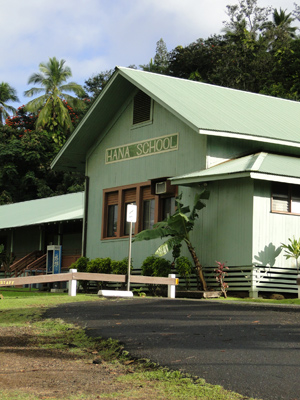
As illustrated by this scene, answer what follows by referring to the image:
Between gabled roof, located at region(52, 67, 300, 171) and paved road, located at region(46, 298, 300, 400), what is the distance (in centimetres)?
739

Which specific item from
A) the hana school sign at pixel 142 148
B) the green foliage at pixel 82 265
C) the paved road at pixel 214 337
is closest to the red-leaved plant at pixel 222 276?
the paved road at pixel 214 337

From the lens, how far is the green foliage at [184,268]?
20781 millimetres

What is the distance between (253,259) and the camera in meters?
19.5

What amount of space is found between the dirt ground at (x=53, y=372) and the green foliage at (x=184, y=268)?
10.5 m

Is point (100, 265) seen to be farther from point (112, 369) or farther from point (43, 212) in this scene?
point (112, 369)

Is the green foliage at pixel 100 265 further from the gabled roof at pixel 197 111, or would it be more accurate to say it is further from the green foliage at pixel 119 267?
the gabled roof at pixel 197 111

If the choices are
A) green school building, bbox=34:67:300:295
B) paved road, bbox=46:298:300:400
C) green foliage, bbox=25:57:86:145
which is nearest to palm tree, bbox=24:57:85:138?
green foliage, bbox=25:57:86:145

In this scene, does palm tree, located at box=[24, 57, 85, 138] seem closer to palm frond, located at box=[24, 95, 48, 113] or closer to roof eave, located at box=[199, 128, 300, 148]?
palm frond, located at box=[24, 95, 48, 113]

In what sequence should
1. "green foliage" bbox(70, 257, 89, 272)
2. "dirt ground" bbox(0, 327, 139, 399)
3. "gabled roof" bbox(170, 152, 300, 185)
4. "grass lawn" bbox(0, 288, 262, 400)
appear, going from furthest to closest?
"green foliage" bbox(70, 257, 89, 272)
"gabled roof" bbox(170, 152, 300, 185)
"dirt ground" bbox(0, 327, 139, 399)
"grass lawn" bbox(0, 288, 262, 400)

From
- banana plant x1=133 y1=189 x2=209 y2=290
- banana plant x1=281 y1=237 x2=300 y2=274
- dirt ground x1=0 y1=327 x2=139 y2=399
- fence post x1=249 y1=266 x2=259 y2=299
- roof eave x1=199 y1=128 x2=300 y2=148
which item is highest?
roof eave x1=199 y1=128 x2=300 y2=148

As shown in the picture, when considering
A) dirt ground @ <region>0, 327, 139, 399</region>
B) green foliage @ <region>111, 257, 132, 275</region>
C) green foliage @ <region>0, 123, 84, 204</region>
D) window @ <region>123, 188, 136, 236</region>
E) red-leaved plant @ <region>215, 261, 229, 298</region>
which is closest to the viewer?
dirt ground @ <region>0, 327, 139, 399</region>

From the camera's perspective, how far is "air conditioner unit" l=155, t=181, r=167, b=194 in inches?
887

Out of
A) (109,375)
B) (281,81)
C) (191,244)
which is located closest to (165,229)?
(191,244)

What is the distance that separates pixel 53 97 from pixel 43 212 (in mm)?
26508
